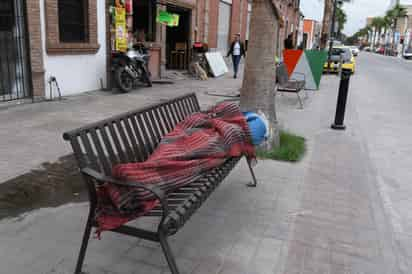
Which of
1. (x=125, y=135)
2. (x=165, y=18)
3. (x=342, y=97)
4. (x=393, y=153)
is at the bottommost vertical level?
(x=393, y=153)

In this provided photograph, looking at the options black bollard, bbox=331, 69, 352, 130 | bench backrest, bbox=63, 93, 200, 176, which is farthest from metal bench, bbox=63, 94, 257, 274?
black bollard, bbox=331, 69, 352, 130

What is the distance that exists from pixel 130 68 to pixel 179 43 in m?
6.86

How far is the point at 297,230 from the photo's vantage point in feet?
12.0

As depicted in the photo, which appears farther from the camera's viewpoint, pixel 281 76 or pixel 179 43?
pixel 179 43

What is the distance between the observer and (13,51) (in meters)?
8.30

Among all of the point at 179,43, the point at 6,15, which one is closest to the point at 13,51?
the point at 6,15

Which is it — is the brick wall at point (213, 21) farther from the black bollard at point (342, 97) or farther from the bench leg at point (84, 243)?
the bench leg at point (84, 243)

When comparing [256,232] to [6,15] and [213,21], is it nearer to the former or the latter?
[6,15]

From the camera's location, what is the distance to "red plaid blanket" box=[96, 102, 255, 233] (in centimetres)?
262

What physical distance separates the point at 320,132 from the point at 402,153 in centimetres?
155

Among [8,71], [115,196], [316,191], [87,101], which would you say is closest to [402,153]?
[316,191]

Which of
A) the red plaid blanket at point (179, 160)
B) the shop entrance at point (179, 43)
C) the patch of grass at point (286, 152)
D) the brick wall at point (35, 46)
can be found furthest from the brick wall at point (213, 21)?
the red plaid blanket at point (179, 160)

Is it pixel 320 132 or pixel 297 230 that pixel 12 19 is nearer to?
pixel 320 132

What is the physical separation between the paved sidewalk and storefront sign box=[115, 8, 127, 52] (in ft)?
19.6
